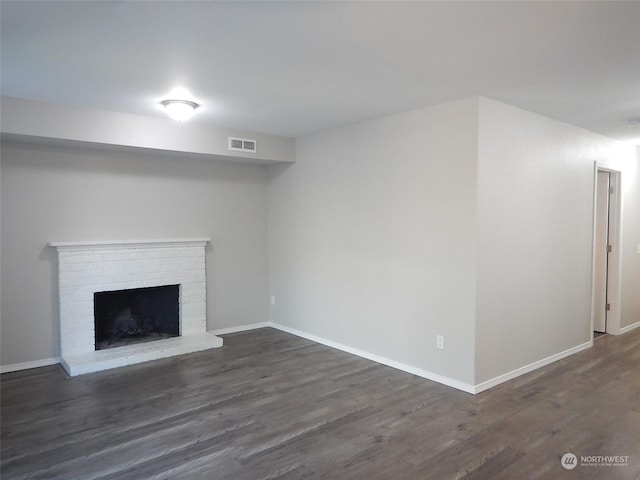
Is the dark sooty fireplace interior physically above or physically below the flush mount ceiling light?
below

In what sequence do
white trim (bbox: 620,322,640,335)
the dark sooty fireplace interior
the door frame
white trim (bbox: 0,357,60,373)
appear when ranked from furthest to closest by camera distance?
white trim (bbox: 620,322,640,335)
the door frame
the dark sooty fireplace interior
white trim (bbox: 0,357,60,373)

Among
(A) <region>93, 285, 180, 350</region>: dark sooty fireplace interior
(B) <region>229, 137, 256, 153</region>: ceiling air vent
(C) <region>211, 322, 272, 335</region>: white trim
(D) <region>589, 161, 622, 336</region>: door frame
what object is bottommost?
(C) <region>211, 322, 272, 335</region>: white trim

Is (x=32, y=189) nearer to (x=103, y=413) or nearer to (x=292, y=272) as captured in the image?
(x=103, y=413)

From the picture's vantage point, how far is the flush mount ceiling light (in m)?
3.69

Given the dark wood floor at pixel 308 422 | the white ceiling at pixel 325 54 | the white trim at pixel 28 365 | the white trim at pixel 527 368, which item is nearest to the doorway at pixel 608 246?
the white trim at pixel 527 368

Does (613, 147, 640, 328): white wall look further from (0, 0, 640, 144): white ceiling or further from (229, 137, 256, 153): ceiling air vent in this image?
(229, 137, 256, 153): ceiling air vent

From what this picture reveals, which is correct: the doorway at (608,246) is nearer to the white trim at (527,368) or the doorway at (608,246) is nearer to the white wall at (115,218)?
the white trim at (527,368)

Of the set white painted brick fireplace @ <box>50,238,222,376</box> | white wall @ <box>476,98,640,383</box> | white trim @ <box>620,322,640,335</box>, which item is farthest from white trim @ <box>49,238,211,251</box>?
white trim @ <box>620,322,640,335</box>

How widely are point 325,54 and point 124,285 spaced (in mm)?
3446

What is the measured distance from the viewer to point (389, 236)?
4270 millimetres

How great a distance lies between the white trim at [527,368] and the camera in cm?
365

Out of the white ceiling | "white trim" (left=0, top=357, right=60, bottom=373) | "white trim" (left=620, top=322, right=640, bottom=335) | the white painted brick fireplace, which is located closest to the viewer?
the white ceiling

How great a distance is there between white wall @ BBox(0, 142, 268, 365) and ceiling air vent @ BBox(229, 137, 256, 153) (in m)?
0.62

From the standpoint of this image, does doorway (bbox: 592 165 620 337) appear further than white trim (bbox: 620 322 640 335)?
No
